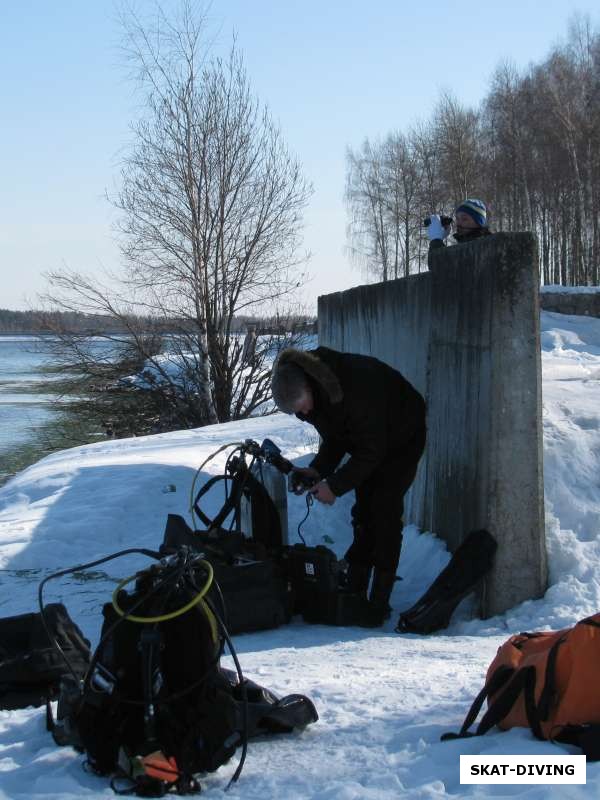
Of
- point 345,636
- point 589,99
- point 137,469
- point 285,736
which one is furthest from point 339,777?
point 589,99

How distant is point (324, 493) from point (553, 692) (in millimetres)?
2549

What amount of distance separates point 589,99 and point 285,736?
38.0 metres

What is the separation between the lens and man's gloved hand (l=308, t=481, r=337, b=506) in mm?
5727

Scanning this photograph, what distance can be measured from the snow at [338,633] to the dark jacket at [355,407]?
1.04 m

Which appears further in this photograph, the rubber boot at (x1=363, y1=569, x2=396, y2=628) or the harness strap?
the rubber boot at (x1=363, y1=569, x2=396, y2=628)

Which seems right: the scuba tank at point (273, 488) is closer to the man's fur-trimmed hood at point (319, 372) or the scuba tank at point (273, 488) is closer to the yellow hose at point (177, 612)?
the man's fur-trimmed hood at point (319, 372)

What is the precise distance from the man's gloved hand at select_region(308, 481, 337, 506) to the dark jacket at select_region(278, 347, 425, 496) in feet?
0.09

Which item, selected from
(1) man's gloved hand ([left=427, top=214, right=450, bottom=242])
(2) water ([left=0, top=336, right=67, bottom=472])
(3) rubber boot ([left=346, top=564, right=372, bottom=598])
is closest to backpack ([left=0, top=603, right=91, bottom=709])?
(3) rubber boot ([left=346, top=564, right=372, bottom=598])

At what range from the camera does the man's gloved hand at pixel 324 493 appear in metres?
5.73

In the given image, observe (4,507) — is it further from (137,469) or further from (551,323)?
(551,323)

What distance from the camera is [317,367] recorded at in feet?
18.4

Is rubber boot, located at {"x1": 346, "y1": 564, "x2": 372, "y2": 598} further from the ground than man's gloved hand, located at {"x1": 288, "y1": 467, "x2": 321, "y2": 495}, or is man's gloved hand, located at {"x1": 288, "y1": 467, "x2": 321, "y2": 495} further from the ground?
man's gloved hand, located at {"x1": 288, "y1": 467, "x2": 321, "y2": 495}

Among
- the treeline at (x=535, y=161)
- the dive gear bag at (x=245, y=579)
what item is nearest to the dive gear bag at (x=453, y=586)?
the dive gear bag at (x=245, y=579)

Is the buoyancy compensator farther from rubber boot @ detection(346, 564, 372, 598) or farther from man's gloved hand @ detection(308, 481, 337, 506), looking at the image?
rubber boot @ detection(346, 564, 372, 598)
